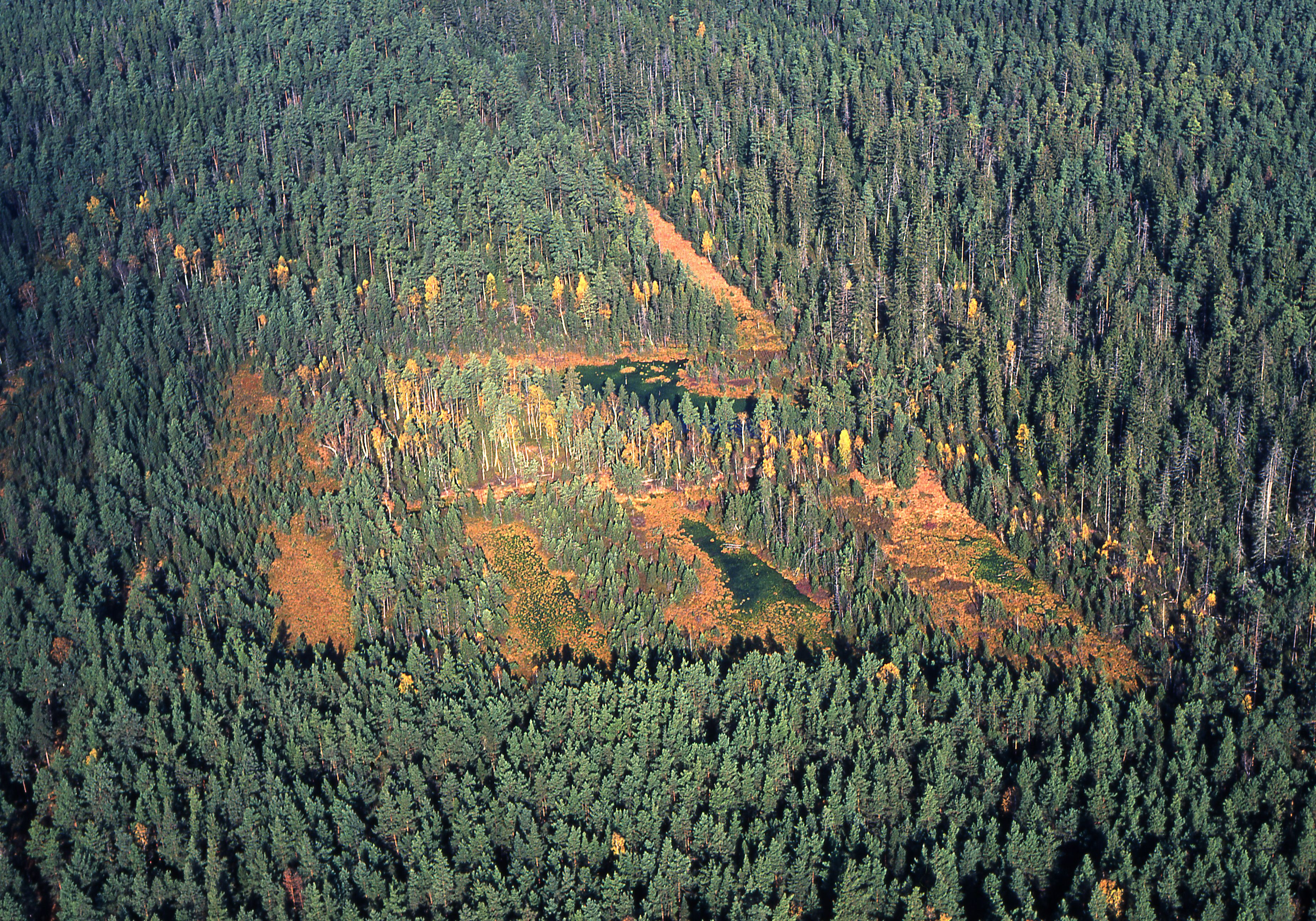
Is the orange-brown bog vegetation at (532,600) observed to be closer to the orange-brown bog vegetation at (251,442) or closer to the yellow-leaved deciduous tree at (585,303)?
the orange-brown bog vegetation at (251,442)

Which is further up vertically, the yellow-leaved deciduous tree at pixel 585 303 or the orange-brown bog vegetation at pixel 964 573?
the yellow-leaved deciduous tree at pixel 585 303

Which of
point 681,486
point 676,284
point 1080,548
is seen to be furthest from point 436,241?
point 1080,548

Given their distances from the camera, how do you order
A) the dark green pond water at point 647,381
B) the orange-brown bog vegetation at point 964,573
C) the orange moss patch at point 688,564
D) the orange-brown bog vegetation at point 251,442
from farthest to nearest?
the dark green pond water at point 647,381
the orange-brown bog vegetation at point 251,442
the orange moss patch at point 688,564
the orange-brown bog vegetation at point 964,573

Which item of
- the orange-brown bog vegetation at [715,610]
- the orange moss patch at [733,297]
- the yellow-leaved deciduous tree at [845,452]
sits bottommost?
the orange-brown bog vegetation at [715,610]

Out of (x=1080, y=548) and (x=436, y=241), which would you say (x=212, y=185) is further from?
(x=1080, y=548)

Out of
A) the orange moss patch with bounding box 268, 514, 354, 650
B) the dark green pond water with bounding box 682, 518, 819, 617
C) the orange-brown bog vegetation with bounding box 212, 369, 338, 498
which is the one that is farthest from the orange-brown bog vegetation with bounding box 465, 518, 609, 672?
the orange-brown bog vegetation with bounding box 212, 369, 338, 498

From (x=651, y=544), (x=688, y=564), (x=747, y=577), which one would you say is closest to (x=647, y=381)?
(x=651, y=544)

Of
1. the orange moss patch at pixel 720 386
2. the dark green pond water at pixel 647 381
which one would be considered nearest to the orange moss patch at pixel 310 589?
the dark green pond water at pixel 647 381

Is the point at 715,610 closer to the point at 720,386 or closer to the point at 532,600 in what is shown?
the point at 532,600
